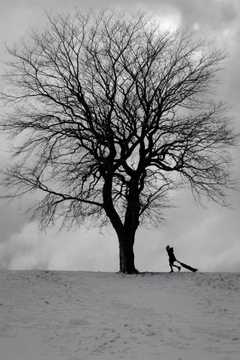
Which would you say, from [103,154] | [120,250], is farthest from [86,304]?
[103,154]

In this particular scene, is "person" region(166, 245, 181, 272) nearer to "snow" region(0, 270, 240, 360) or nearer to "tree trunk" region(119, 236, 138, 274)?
"tree trunk" region(119, 236, 138, 274)

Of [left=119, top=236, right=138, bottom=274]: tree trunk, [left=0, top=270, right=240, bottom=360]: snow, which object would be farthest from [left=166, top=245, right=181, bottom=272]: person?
[left=0, top=270, right=240, bottom=360]: snow

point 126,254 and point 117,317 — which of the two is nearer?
point 117,317

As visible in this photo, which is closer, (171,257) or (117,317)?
(117,317)

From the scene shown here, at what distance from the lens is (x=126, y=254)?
80.5 ft

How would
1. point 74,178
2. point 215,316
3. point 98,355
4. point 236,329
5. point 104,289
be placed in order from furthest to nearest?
1. point 74,178
2. point 104,289
3. point 215,316
4. point 236,329
5. point 98,355

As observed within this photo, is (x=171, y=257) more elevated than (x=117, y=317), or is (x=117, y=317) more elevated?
(x=171, y=257)

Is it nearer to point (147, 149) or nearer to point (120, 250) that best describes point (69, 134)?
point (147, 149)

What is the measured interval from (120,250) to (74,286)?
6.05 m

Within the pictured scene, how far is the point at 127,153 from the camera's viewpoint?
25234 millimetres

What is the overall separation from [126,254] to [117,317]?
1015 cm

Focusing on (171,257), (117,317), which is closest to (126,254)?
(171,257)

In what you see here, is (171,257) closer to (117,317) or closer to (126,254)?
(126,254)

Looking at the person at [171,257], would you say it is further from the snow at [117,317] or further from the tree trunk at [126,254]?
the snow at [117,317]
